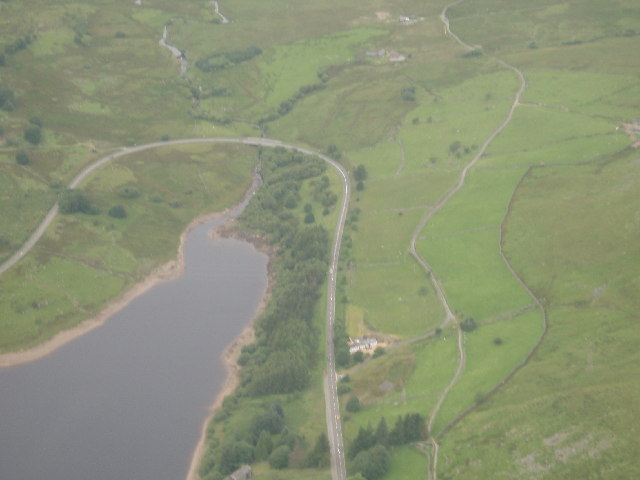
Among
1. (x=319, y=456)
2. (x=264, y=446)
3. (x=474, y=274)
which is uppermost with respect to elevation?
(x=474, y=274)

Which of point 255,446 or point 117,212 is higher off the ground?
point 117,212

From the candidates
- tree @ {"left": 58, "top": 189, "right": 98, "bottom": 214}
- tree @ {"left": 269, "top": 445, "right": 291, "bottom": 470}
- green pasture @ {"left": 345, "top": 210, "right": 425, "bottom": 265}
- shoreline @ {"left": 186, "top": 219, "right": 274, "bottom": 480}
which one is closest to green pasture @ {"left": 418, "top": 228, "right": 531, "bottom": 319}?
green pasture @ {"left": 345, "top": 210, "right": 425, "bottom": 265}

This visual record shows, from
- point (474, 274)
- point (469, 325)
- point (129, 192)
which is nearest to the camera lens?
point (469, 325)

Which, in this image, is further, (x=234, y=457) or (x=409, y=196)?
(x=409, y=196)

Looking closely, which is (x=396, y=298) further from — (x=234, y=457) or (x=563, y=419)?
(x=234, y=457)

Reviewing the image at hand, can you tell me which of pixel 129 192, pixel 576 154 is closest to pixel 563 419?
pixel 576 154

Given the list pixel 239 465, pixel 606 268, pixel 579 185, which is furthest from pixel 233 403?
pixel 579 185
